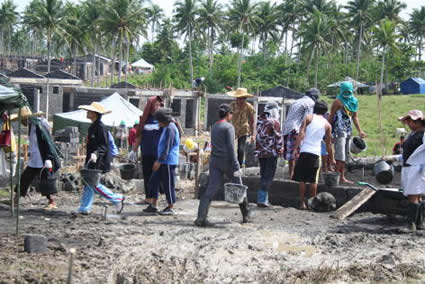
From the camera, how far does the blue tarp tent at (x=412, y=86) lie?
206 feet

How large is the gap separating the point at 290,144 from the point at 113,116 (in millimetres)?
16961

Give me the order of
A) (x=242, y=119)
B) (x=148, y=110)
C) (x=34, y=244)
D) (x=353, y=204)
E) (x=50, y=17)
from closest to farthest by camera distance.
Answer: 1. (x=34, y=244)
2. (x=353, y=204)
3. (x=148, y=110)
4. (x=242, y=119)
5. (x=50, y=17)

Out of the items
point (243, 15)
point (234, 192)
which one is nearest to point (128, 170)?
point (234, 192)

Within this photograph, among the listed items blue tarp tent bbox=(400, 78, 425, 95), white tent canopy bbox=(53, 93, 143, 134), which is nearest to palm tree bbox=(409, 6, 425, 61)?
blue tarp tent bbox=(400, 78, 425, 95)

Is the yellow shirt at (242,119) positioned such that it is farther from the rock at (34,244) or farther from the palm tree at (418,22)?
the palm tree at (418,22)

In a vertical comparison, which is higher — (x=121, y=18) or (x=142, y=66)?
(x=121, y=18)

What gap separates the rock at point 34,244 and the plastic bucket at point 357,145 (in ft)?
21.8

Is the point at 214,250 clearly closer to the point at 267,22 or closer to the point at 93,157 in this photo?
the point at 93,157

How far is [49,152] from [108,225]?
1.72 m

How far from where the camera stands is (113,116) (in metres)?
26.5

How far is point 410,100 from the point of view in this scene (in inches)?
2136

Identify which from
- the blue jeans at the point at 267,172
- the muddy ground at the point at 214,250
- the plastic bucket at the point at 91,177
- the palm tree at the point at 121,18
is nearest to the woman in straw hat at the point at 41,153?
the muddy ground at the point at 214,250

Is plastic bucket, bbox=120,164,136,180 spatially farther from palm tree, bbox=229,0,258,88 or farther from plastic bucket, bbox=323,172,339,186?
palm tree, bbox=229,0,258,88

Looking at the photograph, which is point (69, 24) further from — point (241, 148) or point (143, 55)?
point (241, 148)
